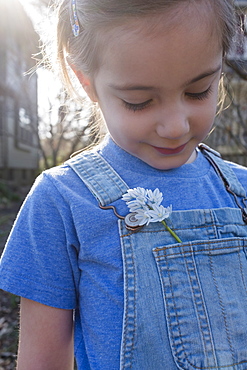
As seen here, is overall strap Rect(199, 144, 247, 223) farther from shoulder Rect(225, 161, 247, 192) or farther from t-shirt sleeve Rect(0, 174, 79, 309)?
t-shirt sleeve Rect(0, 174, 79, 309)

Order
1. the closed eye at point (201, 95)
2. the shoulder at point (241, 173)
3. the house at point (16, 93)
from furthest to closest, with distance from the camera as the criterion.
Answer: the house at point (16, 93)
the shoulder at point (241, 173)
the closed eye at point (201, 95)

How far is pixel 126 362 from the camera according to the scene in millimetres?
1003

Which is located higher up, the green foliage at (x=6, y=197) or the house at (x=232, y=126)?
the house at (x=232, y=126)

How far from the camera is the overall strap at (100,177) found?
3.66ft

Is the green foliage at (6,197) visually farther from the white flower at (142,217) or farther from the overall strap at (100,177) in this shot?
the white flower at (142,217)

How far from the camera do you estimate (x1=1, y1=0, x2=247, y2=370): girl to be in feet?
3.27

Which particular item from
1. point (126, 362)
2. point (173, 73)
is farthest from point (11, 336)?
point (173, 73)

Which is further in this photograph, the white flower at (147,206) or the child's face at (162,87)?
the white flower at (147,206)

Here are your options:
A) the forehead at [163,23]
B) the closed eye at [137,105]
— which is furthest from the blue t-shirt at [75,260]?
the forehead at [163,23]

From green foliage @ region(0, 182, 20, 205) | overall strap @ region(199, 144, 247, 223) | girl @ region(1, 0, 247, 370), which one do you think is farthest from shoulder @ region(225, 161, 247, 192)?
green foliage @ region(0, 182, 20, 205)

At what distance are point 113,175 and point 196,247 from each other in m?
0.30

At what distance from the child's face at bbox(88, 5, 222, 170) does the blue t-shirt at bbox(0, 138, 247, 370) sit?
163mm

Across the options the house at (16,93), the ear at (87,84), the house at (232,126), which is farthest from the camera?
the house at (16,93)

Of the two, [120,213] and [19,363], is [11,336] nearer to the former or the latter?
[19,363]
